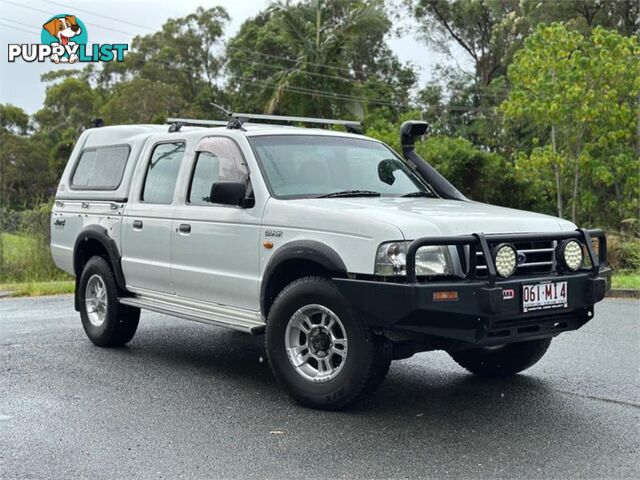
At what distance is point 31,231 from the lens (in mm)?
16016

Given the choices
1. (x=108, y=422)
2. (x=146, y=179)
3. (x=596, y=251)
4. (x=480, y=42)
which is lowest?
(x=108, y=422)

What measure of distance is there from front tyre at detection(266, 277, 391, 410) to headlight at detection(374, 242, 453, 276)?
0.42 metres

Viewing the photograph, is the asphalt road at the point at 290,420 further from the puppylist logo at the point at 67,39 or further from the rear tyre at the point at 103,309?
the puppylist logo at the point at 67,39

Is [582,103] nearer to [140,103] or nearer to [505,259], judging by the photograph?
[505,259]

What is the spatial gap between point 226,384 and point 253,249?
111cm

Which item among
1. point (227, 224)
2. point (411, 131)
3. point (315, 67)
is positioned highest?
point (315, 67)

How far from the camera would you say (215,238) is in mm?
6461

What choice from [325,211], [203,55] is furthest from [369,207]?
[203,55]

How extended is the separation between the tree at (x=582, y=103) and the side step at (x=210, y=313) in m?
17.5

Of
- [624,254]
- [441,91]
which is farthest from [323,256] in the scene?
[441,91]

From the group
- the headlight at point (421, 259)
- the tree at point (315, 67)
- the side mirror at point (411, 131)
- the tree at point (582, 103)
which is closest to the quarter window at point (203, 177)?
the side mirror at point (411, 131)

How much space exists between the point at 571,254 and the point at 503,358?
50.3 inches

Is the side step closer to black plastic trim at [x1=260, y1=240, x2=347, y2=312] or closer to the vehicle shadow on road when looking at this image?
Result: black plastic trim at [x1=260, y1=240, x2=347, y2=312]

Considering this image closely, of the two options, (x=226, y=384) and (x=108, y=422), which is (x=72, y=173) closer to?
(x=226, y=384)
